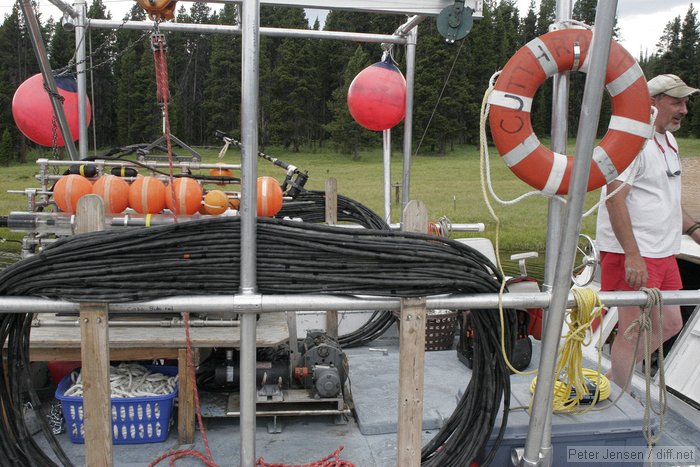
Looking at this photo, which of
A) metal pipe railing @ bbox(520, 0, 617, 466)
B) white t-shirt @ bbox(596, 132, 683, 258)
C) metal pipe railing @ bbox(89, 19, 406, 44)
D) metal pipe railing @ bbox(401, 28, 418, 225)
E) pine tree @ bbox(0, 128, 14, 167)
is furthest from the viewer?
pine tree @ bbox(0, 128, 14, 167)

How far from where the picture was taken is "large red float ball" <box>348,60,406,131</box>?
5.52 m

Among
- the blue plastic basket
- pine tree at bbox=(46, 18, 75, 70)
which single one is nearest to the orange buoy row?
the blue plastic basket

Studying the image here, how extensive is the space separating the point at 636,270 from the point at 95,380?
262 centimetres

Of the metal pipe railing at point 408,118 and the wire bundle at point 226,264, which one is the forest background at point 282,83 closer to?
the metal pipe railing at point 408,118

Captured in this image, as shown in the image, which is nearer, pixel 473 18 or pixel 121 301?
pixel 121 301

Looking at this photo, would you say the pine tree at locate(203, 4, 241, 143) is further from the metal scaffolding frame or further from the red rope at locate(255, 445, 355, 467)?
the metal scaffolding frame

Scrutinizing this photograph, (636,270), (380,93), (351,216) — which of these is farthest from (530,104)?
(380,93)

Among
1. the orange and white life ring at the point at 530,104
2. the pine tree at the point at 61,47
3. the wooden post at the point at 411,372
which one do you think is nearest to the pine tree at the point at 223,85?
the pine tree at the point at 61,47

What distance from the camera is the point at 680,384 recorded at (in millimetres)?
3793

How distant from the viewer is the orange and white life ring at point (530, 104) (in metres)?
2.41

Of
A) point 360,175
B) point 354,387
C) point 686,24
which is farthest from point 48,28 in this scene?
point 686,24

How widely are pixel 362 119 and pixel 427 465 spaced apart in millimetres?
3632

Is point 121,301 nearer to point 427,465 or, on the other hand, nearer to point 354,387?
point 427,465

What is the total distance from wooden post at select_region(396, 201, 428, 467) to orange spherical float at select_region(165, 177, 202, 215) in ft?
5.71
